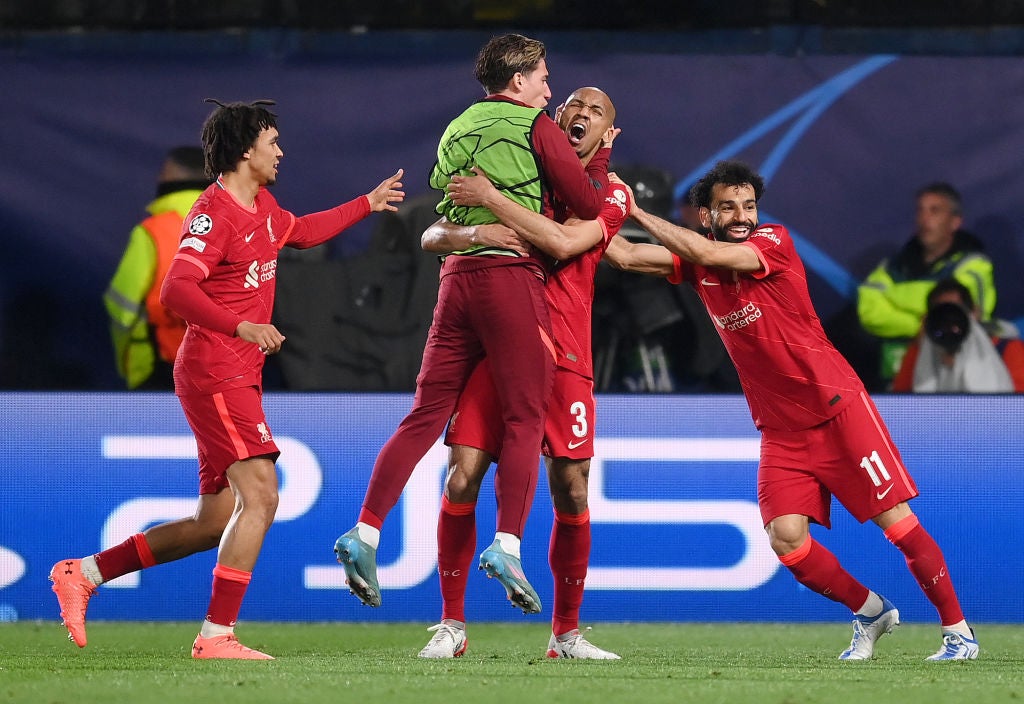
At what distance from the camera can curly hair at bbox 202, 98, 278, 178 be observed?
5477 mm

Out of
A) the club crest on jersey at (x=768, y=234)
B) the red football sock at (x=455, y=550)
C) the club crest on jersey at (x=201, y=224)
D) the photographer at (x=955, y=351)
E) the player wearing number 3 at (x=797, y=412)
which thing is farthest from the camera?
the photographer at (x=955, y=351)

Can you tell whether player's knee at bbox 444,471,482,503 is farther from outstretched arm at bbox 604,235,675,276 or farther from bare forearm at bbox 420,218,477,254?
outstretched arm at bbox 604,235,675,276

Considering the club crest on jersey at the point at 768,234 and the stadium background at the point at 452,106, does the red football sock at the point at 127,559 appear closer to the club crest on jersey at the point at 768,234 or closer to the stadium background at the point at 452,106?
the stadium background at the point at 452,106

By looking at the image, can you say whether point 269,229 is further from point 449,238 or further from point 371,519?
point 371,519

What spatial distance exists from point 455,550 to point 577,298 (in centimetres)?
97

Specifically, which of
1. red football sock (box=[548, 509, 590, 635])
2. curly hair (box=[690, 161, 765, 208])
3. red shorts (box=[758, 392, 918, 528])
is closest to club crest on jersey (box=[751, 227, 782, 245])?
curly hair (box=[690, 161, 765, 208])

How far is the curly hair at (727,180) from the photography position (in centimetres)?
587

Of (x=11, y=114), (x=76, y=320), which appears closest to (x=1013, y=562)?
(x=76, y=320)

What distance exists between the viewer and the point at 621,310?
7844 mm

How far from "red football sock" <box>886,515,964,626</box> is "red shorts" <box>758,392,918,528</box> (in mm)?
95

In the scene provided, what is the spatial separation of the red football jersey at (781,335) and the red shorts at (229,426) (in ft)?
5.36

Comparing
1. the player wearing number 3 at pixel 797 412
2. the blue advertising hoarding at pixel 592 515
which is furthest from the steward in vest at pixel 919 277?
the player wearing number 3 at pixel 797 412

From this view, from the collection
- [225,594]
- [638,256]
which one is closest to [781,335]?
[638,256]

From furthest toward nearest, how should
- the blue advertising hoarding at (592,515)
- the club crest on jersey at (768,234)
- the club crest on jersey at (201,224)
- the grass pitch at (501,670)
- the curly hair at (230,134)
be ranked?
1. the blue advertising hoarding at (592,515)
2. the club crest on jersey at (768,234)
3. the curly hair at (230,134)
4. the club crest on jersey at (201,224)
5. the grass pitch at (501,670)
